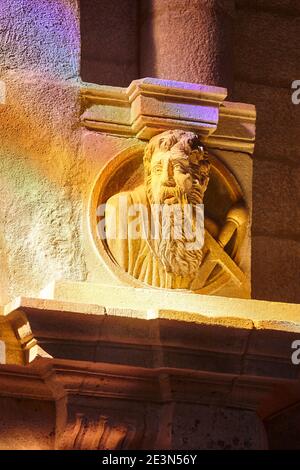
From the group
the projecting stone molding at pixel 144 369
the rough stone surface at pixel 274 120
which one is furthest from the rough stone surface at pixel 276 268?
the projecting stone molding at pixel 144 369

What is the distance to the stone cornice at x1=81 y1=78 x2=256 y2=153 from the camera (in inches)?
252

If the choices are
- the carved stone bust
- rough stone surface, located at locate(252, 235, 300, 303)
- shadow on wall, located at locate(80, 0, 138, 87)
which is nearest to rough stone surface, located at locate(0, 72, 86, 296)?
the carved stone bust

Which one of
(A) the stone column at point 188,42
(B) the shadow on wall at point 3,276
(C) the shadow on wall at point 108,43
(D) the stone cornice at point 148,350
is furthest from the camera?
(C) the shadow on wall at point 108,43

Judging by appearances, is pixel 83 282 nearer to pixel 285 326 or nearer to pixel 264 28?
pixel 285 326

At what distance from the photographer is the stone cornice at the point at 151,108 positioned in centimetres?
639

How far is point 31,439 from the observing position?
6.20 m

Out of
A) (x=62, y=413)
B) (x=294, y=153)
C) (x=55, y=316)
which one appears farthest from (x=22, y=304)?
(x=294, y=153)

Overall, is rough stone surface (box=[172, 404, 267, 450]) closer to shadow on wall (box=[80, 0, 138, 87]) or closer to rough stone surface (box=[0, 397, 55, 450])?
rough stone surface (box=[0, 397, 55, 450])

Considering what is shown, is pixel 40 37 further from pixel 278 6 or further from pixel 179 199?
pixel 278 6

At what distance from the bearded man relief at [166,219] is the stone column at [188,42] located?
0.59 meters

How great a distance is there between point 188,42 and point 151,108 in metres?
0.64

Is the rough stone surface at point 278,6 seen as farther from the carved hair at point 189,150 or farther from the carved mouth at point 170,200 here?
the carved mouth at point 170,200

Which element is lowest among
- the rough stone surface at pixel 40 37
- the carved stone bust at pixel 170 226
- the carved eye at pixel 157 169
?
the carved stone bust at pixel 170 226

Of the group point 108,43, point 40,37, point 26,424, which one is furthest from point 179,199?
point 108,43
